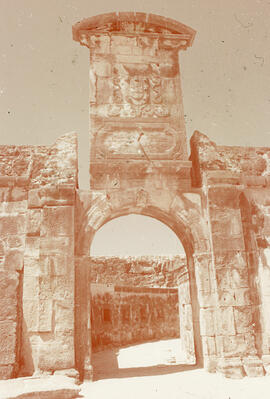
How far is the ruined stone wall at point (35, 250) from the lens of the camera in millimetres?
5672

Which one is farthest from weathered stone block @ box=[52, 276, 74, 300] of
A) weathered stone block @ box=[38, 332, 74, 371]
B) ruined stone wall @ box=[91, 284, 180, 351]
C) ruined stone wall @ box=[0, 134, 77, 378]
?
ruined stone wall @ box=[91, 284, 180, 351]

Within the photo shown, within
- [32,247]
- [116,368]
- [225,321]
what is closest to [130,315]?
[116,368]

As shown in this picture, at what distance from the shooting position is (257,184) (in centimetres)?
713

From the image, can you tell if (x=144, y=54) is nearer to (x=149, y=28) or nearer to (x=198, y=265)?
(x=149, y=28)

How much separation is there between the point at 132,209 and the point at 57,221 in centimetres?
138

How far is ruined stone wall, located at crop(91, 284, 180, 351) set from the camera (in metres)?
11.2

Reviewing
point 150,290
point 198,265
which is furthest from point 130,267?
point 198,265

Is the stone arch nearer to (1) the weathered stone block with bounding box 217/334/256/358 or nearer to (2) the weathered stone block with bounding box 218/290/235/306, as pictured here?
(2) the weathered stone block with bounding box 218/290/235/306

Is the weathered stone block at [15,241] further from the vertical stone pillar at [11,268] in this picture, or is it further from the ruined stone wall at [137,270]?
the ruined stone wall at [137,270]

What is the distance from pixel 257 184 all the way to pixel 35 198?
13.6ft

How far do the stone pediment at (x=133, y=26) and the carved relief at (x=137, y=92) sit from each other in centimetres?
77

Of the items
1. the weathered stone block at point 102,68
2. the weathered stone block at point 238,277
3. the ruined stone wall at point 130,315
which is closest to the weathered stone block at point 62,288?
the weathered stone block at point 238,277

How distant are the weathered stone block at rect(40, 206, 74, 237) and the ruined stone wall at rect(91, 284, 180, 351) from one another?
18.1 feet

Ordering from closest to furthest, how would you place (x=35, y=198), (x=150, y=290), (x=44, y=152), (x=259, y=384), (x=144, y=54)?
1. (x=259, y=384)
2. (x=35, y=198)
3. (x=44, y=152)
4. (x=144, y=54)
5. (x=150, y=290)
